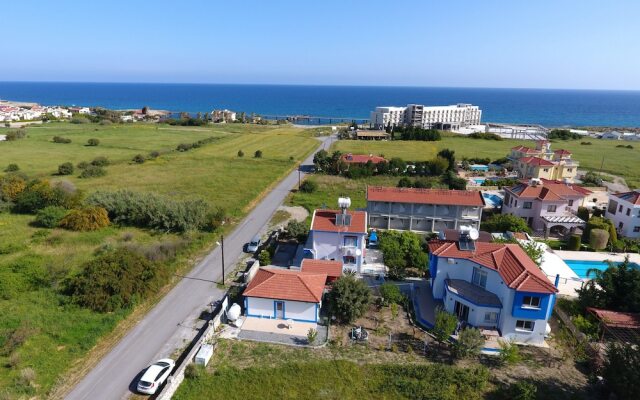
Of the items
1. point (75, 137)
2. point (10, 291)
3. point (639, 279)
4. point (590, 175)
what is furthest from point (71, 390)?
point (75, 137)

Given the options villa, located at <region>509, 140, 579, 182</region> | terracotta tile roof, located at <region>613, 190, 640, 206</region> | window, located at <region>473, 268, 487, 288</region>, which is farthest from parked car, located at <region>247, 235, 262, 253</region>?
villa, located at <region>509, 140, 579, 182</region>

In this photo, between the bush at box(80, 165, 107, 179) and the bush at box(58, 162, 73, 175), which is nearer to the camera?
the bush at box(80, 165, 107, 179)

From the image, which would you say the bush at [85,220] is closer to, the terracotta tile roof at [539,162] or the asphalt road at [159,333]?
the asphalt road at [159,333]

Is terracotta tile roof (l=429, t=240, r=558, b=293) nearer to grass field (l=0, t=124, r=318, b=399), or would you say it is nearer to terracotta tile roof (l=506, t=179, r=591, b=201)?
terracotta tile roof (l=506, t=179, r=591, b=201)

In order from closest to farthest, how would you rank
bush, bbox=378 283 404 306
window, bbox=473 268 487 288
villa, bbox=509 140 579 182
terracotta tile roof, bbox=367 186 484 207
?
window, bbox=473 268 487 288
bush, bbox=378 283 404 306
terracotta tile roof, bbox=367 186 484 207
villa, bbox=509 140 579 182

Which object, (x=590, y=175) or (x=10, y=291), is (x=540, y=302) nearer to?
(x=10, y=291)

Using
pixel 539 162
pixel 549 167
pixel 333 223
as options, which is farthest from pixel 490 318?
pixel 549 167
